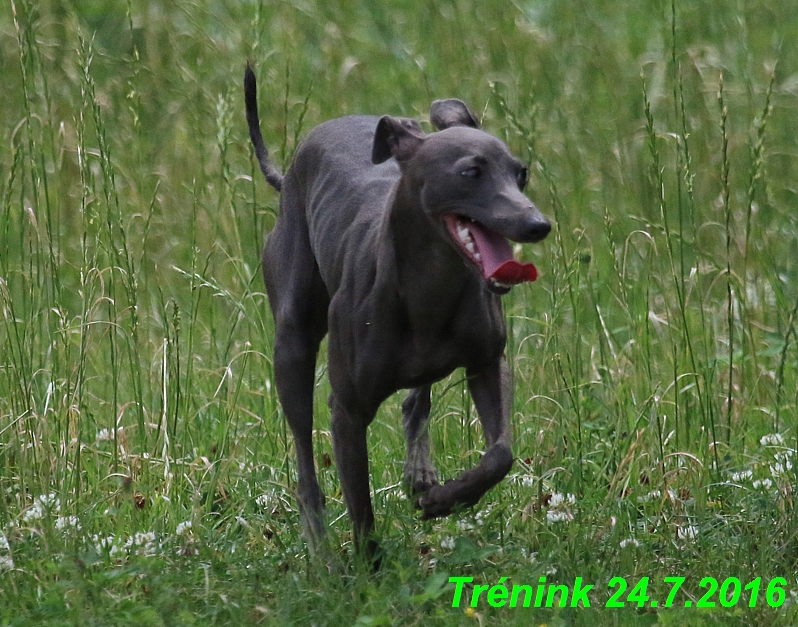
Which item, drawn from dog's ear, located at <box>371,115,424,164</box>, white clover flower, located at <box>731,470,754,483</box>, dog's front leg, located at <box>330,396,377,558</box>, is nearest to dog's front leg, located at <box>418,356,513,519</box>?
dog's front leg, located at <box>330,396,377,558</box>

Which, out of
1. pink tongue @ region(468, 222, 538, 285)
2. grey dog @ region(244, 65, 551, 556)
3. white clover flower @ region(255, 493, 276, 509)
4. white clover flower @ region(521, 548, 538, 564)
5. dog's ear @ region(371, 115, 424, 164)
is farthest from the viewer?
white clover flower @ region(255, 493, 276, 509)

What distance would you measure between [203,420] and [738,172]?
401 centimetres

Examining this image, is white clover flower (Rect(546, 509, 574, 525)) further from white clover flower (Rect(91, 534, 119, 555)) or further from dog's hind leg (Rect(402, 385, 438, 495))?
white clover flower (Rect(91, 534, 119, 555))

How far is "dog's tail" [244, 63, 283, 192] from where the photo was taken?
17.4 ft

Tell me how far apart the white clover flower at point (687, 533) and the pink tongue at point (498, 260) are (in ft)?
4.38

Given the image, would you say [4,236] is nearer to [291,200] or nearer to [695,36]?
[291,200]

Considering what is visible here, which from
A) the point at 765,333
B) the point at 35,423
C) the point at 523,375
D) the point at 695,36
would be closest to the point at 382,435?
the point at 523,375

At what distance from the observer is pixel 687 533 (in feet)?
15.5

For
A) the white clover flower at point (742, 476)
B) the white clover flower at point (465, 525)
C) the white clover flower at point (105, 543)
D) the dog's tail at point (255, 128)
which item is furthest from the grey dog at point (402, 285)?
the white clover flower at point (742, 476)

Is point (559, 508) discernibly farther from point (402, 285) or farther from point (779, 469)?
point (402, 285)

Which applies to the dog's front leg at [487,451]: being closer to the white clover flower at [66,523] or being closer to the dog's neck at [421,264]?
the dog's neck at [421,264]

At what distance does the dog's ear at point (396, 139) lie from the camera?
433 centimetres

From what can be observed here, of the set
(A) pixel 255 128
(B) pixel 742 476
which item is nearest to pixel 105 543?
(A) pixel 255 128

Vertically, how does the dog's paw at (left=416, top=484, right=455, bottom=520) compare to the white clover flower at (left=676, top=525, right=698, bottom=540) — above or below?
above
